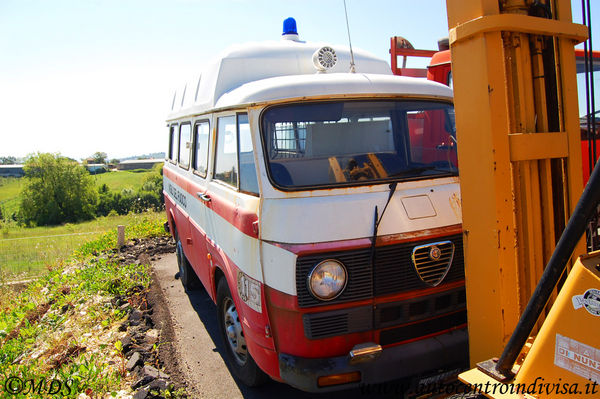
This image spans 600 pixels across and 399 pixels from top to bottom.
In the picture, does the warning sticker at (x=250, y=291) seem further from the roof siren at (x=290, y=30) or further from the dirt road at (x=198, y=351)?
the roof siren at (x=290, y=30)

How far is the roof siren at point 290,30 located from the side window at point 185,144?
1526 millimetres

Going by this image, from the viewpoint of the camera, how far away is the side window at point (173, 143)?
253 inches

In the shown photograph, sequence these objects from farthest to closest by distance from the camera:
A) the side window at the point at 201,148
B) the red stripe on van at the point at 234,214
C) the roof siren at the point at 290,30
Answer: the roof siren at the point at 290,30
the side window at the point at 201,148
the red stripe on van at the point at 234,214

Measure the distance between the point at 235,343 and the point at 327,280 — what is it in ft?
4.80

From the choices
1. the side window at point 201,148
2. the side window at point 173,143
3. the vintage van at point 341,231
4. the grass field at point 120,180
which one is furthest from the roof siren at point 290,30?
the grass field at point 120,180

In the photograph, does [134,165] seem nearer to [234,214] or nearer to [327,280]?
[234,214]

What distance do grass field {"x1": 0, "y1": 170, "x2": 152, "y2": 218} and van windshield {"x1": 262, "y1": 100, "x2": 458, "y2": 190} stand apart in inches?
3456

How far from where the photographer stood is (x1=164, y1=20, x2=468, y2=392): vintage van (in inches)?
107

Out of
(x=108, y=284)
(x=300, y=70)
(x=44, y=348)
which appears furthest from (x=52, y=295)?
(x=300, y=70)

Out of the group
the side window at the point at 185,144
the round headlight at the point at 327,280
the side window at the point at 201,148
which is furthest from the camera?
the side window at the point at 185,144

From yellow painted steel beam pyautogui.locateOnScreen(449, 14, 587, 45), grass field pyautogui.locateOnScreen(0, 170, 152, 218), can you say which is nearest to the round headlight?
yellow painted steel beam pyautogui.locateOnScreen(449, 14, 587, 45)

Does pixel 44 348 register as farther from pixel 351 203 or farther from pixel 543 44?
pixel 543 44

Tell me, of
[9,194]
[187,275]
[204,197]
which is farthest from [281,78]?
[9,194]

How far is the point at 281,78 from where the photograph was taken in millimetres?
3268
